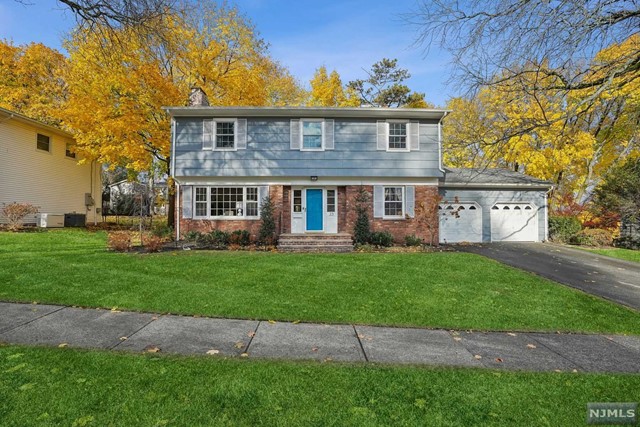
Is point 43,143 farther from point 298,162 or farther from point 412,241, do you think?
point 412,241

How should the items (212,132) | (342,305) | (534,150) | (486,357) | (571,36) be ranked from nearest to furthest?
(486,357) → (571,36) → (342,305) → (212,132) → (534,150)

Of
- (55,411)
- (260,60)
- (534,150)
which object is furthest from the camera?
(260,60)

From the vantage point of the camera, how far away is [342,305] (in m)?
6.10

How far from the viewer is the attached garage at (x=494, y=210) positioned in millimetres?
16266

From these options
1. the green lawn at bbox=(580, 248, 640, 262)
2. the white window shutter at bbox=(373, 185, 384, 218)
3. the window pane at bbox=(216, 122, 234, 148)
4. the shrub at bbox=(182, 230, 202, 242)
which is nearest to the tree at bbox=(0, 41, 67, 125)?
the window pane at bbox=(216, 122, 234, 148)

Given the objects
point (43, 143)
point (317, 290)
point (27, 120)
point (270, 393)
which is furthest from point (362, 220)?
point (43, 143)

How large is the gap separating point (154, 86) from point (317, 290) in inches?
572

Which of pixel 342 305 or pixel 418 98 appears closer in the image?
pixel 342 305

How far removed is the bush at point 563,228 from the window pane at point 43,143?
1026 inches

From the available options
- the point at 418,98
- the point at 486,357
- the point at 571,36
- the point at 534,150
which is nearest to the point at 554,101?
the point at 571,36

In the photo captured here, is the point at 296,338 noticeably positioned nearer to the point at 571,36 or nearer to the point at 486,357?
the point at 486,357

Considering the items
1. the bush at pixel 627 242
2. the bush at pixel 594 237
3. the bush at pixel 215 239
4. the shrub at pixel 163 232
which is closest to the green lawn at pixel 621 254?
the bush at pixel 594 237

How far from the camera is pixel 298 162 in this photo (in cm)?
1500

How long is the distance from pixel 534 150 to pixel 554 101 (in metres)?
15.3
